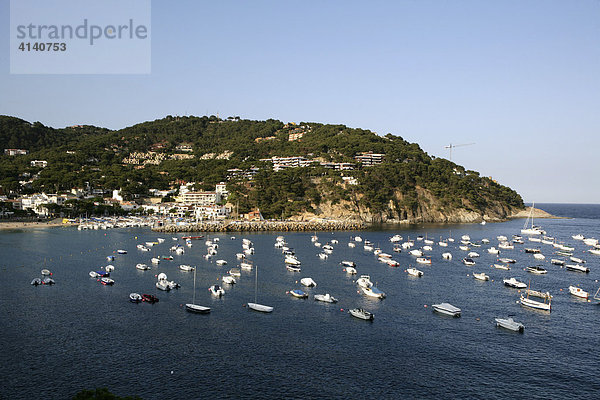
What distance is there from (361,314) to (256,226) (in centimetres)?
7668

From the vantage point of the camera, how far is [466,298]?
48.3 meters

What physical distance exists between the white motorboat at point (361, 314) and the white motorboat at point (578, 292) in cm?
2767

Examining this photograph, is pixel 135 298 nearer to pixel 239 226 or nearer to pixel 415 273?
pixel 415 273

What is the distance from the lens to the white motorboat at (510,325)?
1483 inches

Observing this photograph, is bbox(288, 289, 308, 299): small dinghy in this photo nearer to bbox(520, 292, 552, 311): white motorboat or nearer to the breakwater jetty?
bbox(520, 292, 552, 311): white motorboat

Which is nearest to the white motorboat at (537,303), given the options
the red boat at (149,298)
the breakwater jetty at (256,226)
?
the red boat at (149,298)

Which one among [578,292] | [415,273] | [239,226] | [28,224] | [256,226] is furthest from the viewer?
[256,226]

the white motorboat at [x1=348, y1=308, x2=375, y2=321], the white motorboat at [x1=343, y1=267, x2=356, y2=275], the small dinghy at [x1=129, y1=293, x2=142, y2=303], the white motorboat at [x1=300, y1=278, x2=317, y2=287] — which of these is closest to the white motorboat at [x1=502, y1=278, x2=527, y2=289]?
the white motorboat at [x1=343, y1=267, x2=356, y2=275]

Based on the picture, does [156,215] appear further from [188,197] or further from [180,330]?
[180,330]

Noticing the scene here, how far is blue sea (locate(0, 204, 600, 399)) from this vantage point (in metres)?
27.3

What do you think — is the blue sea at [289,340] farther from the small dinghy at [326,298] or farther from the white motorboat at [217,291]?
the white motorboat at [217,291]

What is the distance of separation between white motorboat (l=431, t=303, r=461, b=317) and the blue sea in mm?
792

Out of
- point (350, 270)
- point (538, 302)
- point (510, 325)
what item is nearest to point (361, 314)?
point (510, 325)

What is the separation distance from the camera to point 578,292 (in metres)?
49.9
